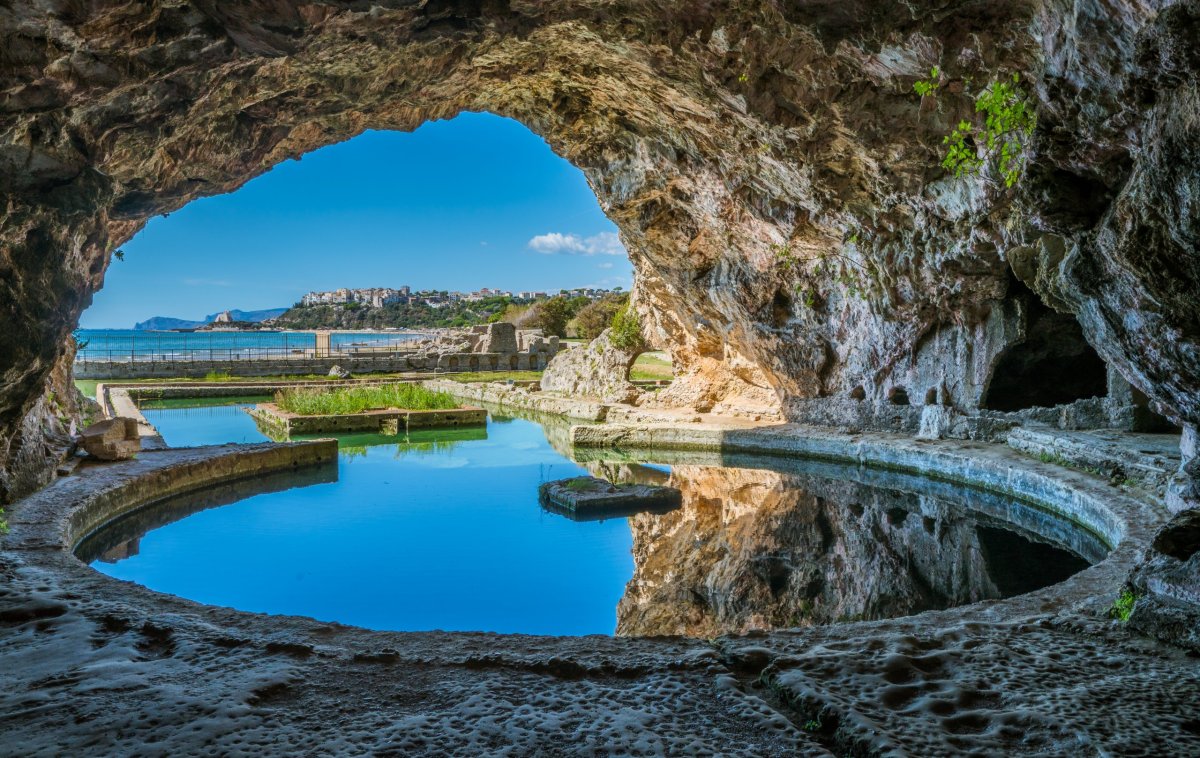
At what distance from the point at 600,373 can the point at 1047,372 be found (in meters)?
13.5

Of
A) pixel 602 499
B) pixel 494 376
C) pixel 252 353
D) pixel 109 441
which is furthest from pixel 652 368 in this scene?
pixel 252 353

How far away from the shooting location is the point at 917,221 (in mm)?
12703

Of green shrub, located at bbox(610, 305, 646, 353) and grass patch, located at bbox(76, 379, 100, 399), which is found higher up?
green shrub, located at bbox(610, 305, 646, 353)

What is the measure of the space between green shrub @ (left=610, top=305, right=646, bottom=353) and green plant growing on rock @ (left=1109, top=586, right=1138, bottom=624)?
67.0 ft

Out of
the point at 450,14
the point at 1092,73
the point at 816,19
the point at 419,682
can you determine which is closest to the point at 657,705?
the point at 419,682

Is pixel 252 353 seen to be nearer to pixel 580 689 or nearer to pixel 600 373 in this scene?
pixel 600 373

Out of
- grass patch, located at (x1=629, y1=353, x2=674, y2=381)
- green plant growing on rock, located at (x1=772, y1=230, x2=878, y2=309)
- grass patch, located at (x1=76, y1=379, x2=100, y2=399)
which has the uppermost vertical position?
green plant growing on rock, located at (x1=772, y1=230, x2=878, y2=309)

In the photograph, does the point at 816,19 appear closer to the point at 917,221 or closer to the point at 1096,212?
the point at 1096,212

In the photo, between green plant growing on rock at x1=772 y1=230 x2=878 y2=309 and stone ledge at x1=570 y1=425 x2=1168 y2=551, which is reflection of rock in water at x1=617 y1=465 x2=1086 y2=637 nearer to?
stone ledge at x1=570 y1=425 x2=1168 y2=551

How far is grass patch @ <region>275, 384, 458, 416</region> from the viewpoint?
1947cm

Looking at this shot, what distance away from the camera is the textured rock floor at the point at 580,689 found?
9.89 ft

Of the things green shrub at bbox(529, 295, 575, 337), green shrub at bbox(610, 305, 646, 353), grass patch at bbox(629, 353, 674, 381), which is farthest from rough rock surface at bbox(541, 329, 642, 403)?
green shrub at bbox(529, 295, 575, 337)

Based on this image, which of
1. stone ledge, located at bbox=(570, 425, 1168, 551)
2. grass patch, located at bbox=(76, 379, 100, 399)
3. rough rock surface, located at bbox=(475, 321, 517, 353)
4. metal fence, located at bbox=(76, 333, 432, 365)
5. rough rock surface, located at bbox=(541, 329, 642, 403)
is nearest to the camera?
stone ledge, located at bbox=(570, 425, 1168, 551)

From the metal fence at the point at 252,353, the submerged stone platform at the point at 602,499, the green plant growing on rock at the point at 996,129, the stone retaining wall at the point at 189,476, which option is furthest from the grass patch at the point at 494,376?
the green plant growing on rock at the point at 996,129
